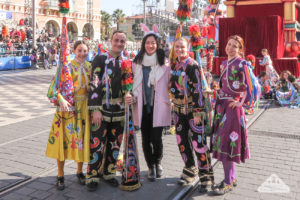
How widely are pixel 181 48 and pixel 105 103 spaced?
1.05 meters

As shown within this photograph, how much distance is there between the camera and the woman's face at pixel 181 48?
3.58 m

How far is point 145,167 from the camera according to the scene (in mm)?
4355

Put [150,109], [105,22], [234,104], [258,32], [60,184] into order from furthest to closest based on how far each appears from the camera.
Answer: [105,22], [258,32], [150,109], [60,184], [234,104]

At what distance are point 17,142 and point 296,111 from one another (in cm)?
684

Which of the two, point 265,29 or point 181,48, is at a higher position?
point 265,29

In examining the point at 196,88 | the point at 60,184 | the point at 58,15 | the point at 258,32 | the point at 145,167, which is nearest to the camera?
the point at 196,88

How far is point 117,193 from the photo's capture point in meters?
3.55

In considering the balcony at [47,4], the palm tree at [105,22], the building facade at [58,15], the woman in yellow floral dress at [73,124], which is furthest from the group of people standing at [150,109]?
the palm tree at [105,22]

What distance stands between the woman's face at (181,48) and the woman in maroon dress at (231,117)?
455 mm

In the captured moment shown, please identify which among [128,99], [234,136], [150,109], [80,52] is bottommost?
[234,136]

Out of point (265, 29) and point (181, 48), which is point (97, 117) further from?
point (265, 29)

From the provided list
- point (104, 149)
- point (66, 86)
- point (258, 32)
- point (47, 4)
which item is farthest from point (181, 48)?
point (47, 4)

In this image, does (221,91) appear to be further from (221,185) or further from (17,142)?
(17,142)

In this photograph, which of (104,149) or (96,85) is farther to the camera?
(104,149)
